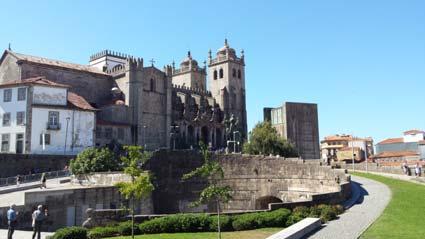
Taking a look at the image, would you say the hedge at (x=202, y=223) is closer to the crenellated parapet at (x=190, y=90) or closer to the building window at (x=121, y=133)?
the building window at (x=121, y=133)

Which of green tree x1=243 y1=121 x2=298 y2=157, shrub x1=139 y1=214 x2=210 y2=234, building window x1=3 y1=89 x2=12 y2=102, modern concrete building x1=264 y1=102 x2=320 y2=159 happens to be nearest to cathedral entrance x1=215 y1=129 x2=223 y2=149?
modern concrete building x1=264 y1=102 x2=320 y2=159

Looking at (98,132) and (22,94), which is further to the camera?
(98,132)

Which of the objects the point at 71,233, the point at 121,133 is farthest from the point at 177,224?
the point at 121,133

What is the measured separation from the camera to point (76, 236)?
16547 millimetres

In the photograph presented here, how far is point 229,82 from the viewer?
88.8 m

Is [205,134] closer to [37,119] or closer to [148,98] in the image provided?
[148,98]

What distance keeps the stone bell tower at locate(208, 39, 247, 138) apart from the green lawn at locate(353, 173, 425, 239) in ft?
195

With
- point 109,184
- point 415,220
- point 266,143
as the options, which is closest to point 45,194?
point 109,184

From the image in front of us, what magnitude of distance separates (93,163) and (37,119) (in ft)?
38.8

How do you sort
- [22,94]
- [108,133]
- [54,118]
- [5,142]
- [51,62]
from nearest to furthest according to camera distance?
1. [22,94]
2. [5,142]
3. [54,118]
4. [108,133]
5. [51,62]

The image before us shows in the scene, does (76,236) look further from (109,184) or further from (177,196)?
(177,196)

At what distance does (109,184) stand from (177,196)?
12.6m

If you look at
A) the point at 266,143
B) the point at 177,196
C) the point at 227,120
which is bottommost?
the point at 177,196

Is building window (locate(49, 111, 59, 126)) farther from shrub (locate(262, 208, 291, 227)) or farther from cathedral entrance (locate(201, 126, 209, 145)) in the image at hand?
cathedral entrance (locate(201, 126, 209, 145))
